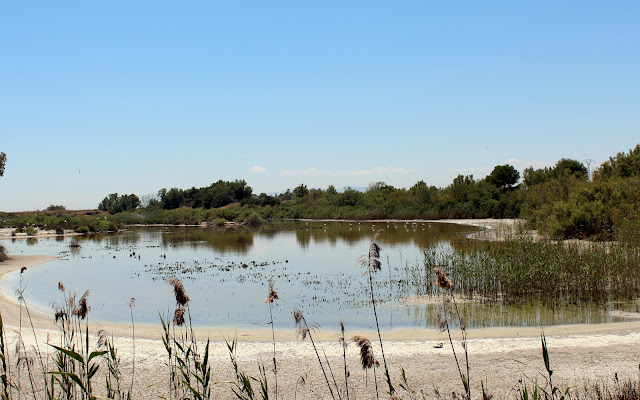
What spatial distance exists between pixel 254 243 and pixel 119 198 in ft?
256

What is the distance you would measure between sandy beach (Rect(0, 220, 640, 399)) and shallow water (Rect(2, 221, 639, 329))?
1.41 m

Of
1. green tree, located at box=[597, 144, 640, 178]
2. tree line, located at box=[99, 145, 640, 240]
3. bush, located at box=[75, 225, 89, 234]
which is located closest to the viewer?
tree line, located at box=[99, 145, 640, 240]

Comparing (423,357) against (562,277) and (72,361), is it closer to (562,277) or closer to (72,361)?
(72,361)

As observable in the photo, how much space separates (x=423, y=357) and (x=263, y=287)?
11.7 metres

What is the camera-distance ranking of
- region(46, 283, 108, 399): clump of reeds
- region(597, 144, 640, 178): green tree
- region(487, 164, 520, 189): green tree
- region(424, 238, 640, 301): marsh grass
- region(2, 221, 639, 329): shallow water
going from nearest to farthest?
region(46, 283, 108, 399): clump of reeds → region(2, 221, 639, 329): shallow water → region(424, 238, 640, 301): marsh grass → region(597, 144, 640, 178): green tree → region(487, 164, 520, 189): green tree

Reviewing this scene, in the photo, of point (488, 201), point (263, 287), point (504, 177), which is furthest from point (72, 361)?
point (504, 177)

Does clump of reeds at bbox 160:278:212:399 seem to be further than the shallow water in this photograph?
No

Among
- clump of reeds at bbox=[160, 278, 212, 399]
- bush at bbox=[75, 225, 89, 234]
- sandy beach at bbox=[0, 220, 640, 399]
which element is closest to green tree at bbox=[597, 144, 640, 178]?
sandy beach at bbox=[0, 220, 640, 399]

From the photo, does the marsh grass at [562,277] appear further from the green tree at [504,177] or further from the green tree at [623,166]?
the green tree at [504,177]

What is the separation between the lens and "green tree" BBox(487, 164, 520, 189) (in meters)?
68.4

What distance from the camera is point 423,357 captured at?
968cm

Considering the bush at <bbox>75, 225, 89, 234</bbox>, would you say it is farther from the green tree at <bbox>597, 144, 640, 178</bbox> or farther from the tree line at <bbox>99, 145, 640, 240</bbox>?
the green tree at <bbox>597, 144, 640, 178</bbox>

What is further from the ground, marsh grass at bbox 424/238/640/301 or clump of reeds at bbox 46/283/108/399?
clump of reeds at bbox 46/283/108/399

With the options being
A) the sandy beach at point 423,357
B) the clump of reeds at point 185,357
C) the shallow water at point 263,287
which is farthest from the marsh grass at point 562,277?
the clump of reeds at point 185,357
